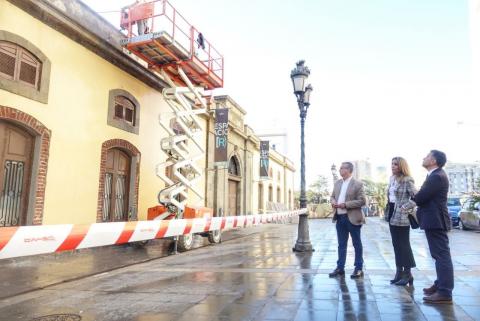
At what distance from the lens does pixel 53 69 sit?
29.2ft

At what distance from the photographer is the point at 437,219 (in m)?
4.63

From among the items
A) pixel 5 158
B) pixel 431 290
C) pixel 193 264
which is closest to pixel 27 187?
pixel 5 158

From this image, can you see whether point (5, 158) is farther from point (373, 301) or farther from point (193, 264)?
point (373, 301)

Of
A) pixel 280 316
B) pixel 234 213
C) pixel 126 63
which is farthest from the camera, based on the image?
pixel 234 213

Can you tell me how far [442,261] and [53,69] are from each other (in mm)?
8792

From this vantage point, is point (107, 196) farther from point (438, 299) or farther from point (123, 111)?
point (438, 299)

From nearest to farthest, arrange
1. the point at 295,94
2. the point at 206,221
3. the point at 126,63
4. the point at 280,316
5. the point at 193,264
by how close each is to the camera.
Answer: the point at 280,316, the point at 206,221, the point at 193,264, the point at 295,94, the point at 126,63

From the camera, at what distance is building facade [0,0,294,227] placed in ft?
26.5

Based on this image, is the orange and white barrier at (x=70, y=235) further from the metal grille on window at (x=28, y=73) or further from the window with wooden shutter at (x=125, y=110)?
the window with wooden shutter at (x=125, y=110)

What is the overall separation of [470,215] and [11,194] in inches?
721

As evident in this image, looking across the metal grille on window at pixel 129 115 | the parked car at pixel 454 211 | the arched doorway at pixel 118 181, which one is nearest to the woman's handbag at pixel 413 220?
the arched doorway at pixel 118 181

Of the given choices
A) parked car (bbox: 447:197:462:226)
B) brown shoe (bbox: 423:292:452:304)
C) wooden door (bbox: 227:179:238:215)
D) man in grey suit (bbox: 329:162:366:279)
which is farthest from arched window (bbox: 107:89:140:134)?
parked car (bbox: 447:197:462:226)

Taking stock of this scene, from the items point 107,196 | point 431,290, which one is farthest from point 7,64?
point 431,290

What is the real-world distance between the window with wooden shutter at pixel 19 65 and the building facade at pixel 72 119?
0.07ft
